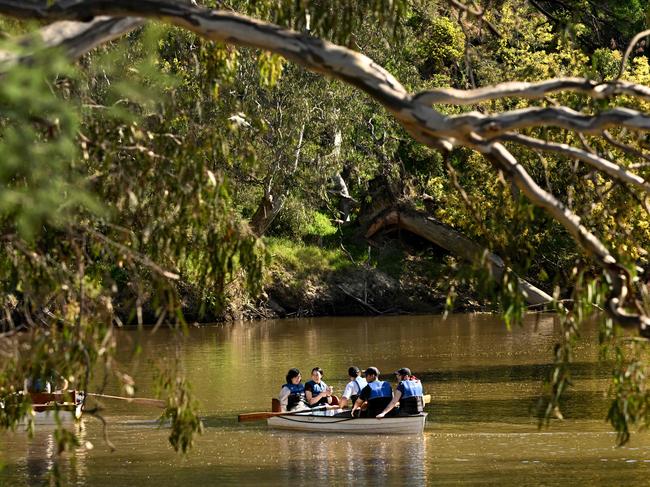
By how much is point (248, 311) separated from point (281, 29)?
33.8m

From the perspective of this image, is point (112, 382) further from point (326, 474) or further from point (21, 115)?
point (21, 115)

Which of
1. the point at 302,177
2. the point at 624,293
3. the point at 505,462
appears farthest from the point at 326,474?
the point at 302,177

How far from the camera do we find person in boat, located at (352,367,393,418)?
2069 cm

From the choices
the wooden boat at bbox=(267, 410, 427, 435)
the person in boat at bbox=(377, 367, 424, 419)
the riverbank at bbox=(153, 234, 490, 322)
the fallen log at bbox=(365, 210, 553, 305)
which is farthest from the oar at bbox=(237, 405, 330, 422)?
the fallen log at bbox=(365, 210, 553, 305)

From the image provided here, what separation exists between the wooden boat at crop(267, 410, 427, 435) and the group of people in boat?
0.14 metres

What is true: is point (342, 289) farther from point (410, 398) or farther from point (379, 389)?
point (410, 398)

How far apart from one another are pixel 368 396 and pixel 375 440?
83cm

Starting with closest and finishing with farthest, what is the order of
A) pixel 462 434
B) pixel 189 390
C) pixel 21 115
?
pixel 21 115 < pixel 189 390 < pixel 462 434

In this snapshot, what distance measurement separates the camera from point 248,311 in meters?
42.6

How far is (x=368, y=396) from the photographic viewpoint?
20812 millimetres

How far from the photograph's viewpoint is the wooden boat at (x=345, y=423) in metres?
20.2

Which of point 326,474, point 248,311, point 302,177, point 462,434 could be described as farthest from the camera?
point 248,311

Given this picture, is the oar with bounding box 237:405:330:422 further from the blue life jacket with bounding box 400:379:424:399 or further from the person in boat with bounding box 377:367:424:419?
the blue life jacket with bounding box 400:379:424:399

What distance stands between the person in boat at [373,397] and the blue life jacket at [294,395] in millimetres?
1347
